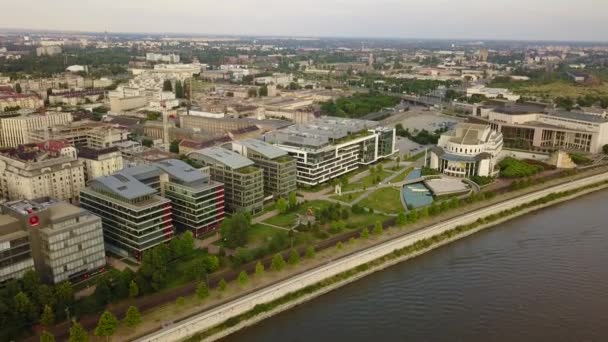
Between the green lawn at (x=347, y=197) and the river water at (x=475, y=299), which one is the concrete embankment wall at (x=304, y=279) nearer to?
the river water at (x=475, y=299)

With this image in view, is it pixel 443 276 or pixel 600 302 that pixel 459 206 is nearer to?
pixel 443 276

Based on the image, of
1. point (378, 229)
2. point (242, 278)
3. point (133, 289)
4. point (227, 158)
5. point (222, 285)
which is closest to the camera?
point (133, 289)

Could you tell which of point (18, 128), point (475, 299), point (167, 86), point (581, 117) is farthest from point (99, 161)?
point (167, 86)

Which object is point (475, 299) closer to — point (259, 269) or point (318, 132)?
point (259, 269)

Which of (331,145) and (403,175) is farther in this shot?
(403,175)

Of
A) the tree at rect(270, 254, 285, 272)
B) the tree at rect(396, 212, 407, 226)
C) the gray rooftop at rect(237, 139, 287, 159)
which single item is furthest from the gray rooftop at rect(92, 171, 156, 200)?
the tree at rect(396, 212, 407, 226)

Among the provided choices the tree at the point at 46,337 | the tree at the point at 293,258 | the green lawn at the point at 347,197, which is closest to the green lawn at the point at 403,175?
the green lawn at the point at 347,197
